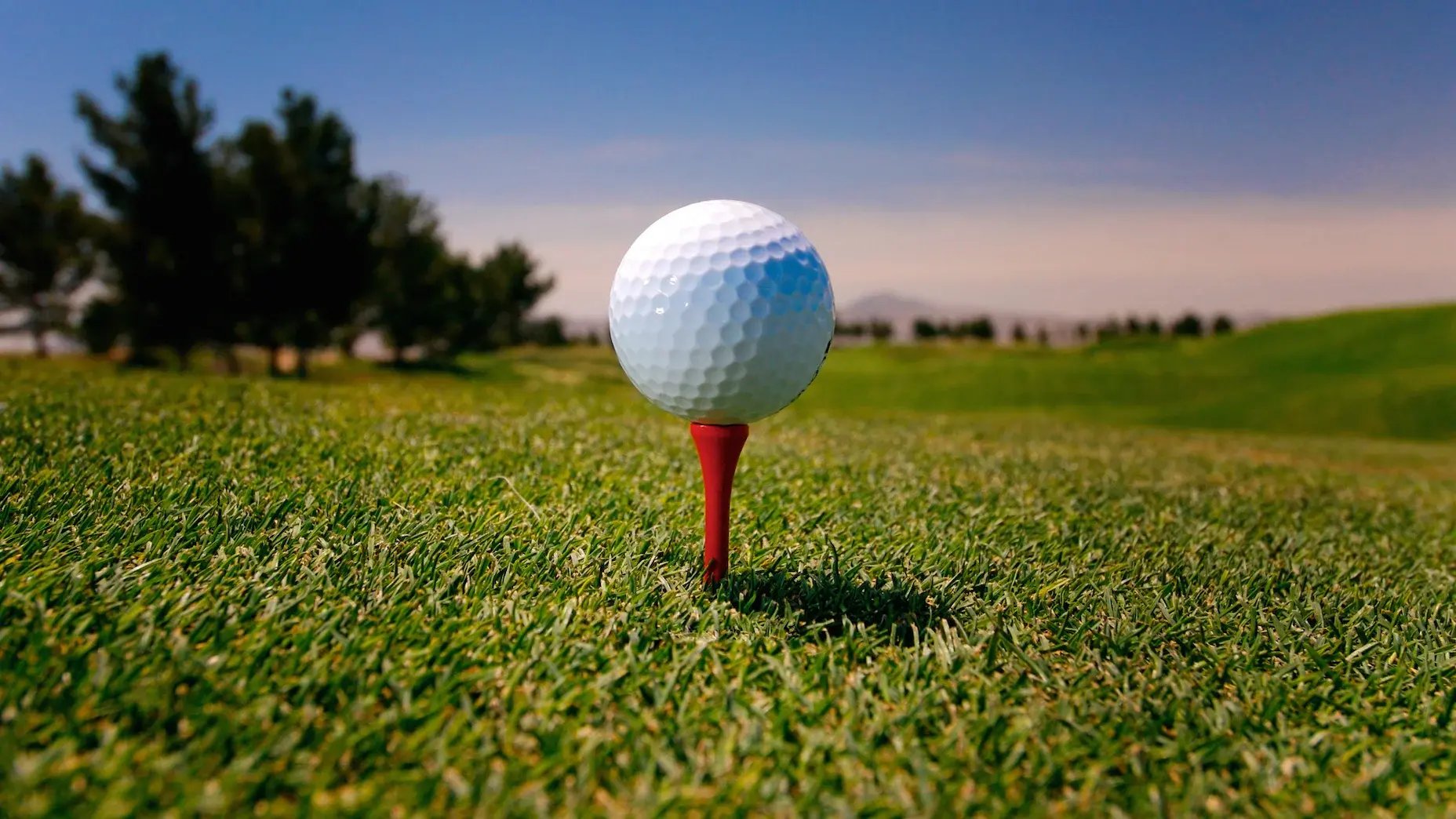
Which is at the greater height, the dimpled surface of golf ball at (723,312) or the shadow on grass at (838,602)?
the dimpled surface of golf ball at (723,312)

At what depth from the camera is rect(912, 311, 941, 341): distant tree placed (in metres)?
51.0

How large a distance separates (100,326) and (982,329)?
43886 mm

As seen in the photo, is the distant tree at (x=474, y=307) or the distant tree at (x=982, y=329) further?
the distant tree at (x=982, y=329)

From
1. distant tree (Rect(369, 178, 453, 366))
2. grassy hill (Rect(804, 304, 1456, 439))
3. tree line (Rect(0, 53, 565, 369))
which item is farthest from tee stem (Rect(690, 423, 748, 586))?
distant tree (Rect(369, 178, 453, 366))

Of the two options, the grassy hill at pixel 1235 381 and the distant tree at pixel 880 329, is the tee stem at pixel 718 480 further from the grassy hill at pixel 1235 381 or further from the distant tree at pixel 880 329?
the distant tree at pixel 880 329

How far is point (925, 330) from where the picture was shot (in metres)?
51.2

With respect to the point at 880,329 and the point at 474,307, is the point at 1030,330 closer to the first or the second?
the point at 880,329

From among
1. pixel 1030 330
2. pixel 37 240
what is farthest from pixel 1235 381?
pixel 37 240

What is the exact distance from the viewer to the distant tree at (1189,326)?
47.8 m

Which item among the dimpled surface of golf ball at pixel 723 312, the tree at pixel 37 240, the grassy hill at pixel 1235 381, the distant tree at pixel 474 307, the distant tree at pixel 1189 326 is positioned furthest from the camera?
the distant tree at pixel 1189 326

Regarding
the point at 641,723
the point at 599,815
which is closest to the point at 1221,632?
A: the point at 641,723

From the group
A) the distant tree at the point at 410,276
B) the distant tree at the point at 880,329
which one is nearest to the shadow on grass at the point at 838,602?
the distant tree at the point at 410,276

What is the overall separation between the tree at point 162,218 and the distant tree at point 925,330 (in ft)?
125

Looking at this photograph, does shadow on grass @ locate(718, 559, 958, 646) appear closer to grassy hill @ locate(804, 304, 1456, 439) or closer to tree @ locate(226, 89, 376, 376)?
grassy hill @ locate(804, 304, 1456, 439)
